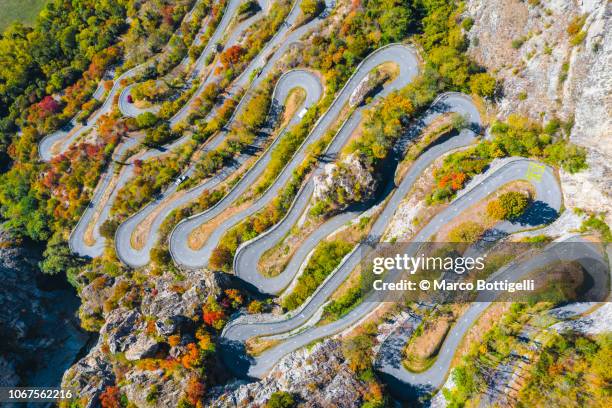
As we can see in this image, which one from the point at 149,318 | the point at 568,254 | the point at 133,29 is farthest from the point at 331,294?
the point at 133,29

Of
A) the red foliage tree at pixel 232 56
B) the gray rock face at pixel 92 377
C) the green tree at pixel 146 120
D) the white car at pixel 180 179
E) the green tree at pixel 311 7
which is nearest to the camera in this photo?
the gray rock face at pixel 92 377

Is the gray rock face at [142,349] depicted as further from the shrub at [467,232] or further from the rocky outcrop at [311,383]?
the shrub at [467,232]

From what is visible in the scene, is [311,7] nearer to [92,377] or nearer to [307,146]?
[307,146]

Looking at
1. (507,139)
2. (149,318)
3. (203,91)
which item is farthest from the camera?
(203,91)

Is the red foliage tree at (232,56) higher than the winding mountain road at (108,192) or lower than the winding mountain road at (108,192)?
higher

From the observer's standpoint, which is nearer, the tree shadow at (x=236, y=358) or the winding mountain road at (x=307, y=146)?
the tree shadow at (x=236, y=358)

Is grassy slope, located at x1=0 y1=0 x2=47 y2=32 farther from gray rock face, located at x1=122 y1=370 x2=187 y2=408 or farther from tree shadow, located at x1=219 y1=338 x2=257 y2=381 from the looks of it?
tree shadow, located at x1=219 y1=338 x2=257 y2=381

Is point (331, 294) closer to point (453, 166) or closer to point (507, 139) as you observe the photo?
point (453, 166)

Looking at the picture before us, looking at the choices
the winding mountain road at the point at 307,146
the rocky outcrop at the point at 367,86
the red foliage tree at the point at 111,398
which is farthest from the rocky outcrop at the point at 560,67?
the red foliage tree at the point at 111,398

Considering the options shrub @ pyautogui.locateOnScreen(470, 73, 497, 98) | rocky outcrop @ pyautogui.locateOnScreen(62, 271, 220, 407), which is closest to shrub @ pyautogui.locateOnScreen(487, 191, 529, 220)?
shrub @ pyautogui.locateOnScreen(470, 73, 497, 98)
